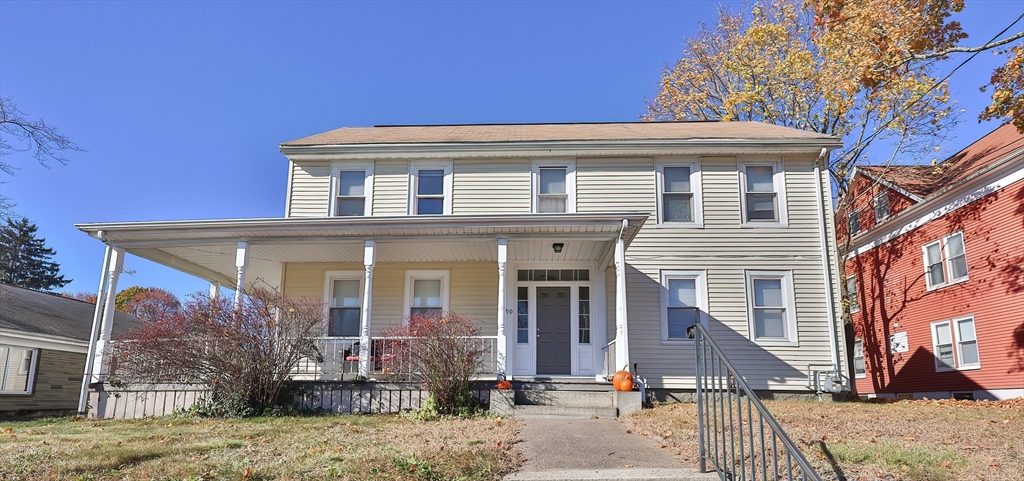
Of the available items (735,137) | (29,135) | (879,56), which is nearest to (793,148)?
(735,137)

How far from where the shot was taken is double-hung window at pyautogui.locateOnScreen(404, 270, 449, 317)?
518 inches

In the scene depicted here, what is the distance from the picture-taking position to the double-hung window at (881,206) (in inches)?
737

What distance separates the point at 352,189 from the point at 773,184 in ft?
26.8

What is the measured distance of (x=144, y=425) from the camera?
9.02 meters

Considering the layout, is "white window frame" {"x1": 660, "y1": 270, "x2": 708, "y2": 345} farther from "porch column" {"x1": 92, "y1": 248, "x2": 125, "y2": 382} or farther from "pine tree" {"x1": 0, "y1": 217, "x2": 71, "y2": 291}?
"pine tree" {"x1": 0, "y1": 217, "x2": 71, "y2": 291}

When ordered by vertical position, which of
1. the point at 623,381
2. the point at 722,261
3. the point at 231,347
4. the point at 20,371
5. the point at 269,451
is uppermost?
the point at 722,261

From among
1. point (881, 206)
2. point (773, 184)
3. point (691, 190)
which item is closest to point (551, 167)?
point (691, 190)

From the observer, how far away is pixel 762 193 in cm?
1329

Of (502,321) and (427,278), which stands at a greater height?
(427,278)

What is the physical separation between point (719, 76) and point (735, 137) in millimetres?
11243

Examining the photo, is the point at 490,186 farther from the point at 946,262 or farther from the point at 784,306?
the point at 946,262

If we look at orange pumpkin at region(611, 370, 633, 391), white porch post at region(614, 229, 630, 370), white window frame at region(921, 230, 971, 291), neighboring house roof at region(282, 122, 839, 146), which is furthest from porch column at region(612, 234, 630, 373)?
white window frame at region(921, 230, 971, 291)

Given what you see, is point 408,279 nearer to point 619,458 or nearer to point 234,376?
point 234,376

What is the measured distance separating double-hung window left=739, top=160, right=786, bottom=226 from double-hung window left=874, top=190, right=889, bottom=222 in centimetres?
726
